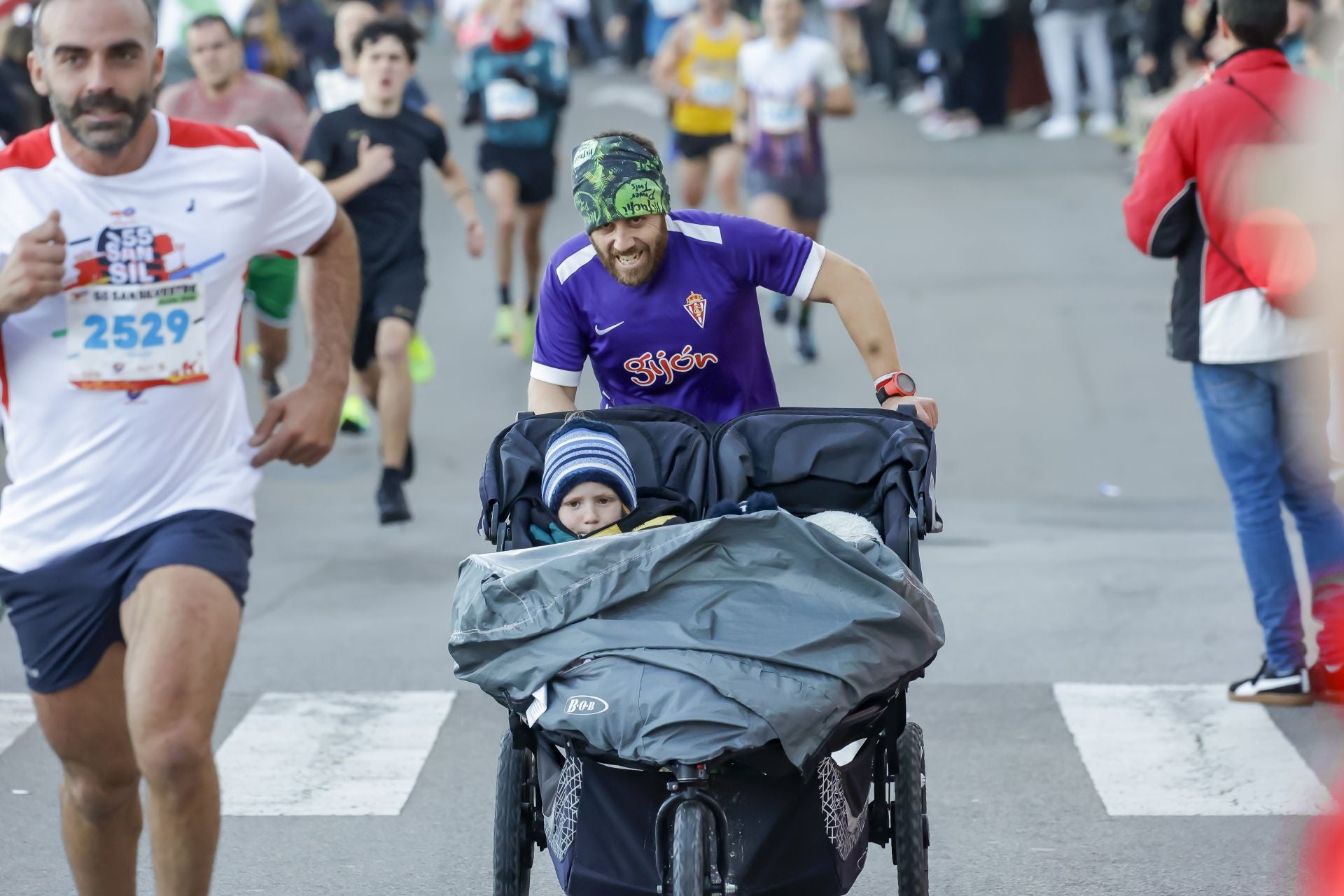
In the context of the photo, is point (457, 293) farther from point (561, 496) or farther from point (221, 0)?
point (561, 496)

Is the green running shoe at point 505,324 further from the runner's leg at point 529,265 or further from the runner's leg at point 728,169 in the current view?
the runner's leg at point 728,169

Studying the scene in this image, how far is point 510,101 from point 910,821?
30.5ft

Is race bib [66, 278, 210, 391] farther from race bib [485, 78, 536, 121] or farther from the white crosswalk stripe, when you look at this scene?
race bib [485, 78, 536, 121]

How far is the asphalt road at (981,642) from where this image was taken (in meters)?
5.62

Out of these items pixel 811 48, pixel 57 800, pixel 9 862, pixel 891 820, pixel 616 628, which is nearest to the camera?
pixel 616 628

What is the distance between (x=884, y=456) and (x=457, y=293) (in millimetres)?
11086

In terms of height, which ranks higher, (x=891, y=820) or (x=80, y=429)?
(x=80, y=429)

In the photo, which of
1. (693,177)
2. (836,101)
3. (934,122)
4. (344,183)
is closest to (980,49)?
(934,122)

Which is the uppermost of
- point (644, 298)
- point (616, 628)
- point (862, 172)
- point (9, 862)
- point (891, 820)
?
point (644, 298)

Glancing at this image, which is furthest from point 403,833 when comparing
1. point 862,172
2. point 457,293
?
point 862,172

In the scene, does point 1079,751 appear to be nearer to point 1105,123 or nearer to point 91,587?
point 91,587

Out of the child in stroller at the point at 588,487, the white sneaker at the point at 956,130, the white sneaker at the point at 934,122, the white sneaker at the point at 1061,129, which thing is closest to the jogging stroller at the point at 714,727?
the child in stroller at the point at 588,487

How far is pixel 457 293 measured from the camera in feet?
50.9

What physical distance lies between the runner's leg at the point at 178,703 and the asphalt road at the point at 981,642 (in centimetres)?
127
